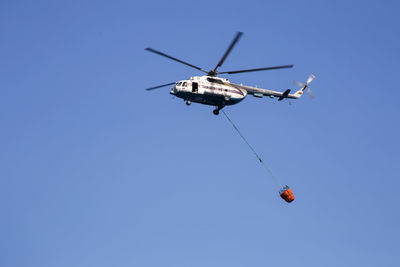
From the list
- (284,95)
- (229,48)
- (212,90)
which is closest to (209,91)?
(212,90)

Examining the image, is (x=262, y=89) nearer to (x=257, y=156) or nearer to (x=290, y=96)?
(x=290, y=96)

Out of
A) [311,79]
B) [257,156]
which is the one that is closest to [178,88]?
[257,156]

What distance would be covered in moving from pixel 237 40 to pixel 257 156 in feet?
42.2

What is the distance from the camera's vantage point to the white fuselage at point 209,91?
2050 inches

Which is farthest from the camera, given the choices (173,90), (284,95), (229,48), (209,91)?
(284,95)

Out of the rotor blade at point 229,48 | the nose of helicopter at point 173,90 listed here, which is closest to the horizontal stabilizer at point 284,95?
the rotor blade at point 229,48

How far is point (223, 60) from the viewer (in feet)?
166

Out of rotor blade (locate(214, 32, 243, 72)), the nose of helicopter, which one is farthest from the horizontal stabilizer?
the nose of helicopter

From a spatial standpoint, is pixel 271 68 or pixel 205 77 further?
pixel 205 77

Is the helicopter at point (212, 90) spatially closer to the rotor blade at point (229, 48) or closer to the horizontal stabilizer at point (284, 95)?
the rotor blade at point (229, 48)

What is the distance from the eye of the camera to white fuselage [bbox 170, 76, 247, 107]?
52.1 m

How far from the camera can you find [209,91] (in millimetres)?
53031

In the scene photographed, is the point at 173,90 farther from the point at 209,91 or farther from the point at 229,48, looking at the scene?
the point at 229,48

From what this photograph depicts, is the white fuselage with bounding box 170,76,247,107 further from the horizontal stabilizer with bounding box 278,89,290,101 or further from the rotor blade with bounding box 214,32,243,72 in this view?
the horizontal stabilizer with bounding box 278,89,290,101
